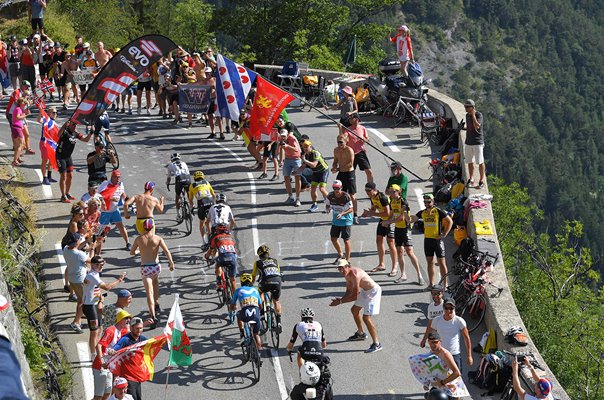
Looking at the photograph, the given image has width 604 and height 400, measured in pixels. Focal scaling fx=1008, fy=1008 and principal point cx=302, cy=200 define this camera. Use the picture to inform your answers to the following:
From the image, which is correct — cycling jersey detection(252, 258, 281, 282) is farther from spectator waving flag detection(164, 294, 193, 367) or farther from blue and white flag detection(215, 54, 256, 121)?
blue and white flag detection(215, 54, 256, 121)

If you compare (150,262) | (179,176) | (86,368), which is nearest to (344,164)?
(179,176)

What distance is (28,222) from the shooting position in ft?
63.2

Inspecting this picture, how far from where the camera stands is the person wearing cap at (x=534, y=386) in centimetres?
1159

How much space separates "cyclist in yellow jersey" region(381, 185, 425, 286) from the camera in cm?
1675

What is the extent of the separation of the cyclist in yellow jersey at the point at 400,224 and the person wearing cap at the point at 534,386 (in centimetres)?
439

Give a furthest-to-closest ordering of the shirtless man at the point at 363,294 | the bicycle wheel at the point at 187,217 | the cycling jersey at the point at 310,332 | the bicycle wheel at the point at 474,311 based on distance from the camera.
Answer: the bicycle wheel at the point at 187,217 → the bicycle wheel at the point at 474,311 → the shirtless man at the point at 363,294 → the cycling jersey at the point at 310,332

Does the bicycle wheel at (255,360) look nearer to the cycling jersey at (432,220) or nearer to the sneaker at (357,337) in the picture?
the sneaker at (357,337)

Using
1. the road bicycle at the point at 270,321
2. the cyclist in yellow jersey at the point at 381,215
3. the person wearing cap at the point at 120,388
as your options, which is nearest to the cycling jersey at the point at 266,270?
the road bicycle at the point at 270,321

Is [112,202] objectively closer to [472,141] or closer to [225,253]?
[225,253]

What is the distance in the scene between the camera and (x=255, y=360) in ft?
44.9

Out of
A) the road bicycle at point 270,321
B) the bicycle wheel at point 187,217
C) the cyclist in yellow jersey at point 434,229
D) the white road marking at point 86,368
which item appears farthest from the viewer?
the bicycle wheel at point 187,217

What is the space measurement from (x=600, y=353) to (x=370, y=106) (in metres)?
13.4

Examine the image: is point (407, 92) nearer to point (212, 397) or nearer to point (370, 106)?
point (370, 106)

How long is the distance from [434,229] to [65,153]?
26.6 ft
